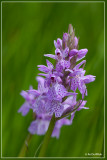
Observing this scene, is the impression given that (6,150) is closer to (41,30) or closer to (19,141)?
(19,141)

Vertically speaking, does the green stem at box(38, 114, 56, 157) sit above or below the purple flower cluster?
below

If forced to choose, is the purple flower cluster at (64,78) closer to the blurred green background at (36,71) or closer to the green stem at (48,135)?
the green stem at (48,135)

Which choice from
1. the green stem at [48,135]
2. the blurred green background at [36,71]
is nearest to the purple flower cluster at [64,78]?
the green stem at [48,135]

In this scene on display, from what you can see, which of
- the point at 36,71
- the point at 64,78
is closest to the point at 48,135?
the point at 64,78

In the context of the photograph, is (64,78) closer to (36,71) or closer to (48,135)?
(48,135)

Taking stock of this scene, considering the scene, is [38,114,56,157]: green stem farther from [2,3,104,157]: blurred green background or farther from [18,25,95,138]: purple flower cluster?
[2,3,104,157]: blurred green background

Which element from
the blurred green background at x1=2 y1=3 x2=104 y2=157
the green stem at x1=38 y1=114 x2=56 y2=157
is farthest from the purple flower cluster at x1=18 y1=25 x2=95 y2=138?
the blurred green background at x1=2 y1=3 x2=104 y2=157

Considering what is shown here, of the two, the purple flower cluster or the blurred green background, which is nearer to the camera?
the purple flower cluster

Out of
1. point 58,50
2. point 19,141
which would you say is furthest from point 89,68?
point 19,141
